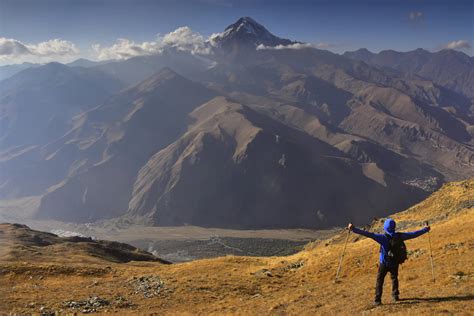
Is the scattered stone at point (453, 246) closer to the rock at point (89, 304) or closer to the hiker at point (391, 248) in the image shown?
the hiker at point (391, 248)

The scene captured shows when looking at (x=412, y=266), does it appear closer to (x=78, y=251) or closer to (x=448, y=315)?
(x=448, y=315)

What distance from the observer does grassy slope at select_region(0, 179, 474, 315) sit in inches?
Result: 930

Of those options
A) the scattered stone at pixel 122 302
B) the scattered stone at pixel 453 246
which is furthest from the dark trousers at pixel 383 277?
the scattered stone at pixel 122 302

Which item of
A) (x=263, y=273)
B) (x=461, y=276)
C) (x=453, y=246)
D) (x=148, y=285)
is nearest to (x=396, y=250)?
(x=461, y=276)

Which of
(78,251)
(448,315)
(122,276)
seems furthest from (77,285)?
(78,251)

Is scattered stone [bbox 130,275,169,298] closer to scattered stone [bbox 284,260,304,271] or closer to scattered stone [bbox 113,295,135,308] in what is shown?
scattered stone [bbox 113,295,135,308]

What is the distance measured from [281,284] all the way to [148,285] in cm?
1286

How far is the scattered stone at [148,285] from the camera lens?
121 feet

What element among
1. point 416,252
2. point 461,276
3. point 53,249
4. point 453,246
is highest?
point 453,246

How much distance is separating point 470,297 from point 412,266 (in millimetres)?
11440

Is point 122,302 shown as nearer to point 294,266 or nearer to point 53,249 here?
point 294,266

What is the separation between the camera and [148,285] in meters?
39.3

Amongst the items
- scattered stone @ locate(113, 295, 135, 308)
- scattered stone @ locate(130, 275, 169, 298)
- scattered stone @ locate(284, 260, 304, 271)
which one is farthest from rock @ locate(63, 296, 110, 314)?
scattered stone @ locate(284, 260, 304, 271)

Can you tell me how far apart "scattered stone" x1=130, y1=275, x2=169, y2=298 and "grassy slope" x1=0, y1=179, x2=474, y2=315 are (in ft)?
3.00
